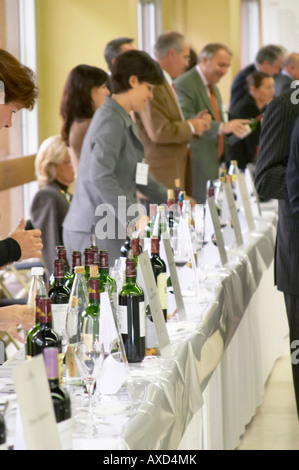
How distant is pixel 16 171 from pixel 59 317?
Answer: 3.57m

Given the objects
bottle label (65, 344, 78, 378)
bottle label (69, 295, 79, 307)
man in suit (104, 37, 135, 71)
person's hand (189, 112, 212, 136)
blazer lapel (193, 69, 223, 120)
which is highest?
man in suit (104, 37, 135, 71)

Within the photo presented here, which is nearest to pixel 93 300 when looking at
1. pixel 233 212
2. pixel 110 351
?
pixel 110 351

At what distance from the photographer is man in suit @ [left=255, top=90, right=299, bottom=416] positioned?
2.82 metres

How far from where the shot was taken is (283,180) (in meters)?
2.84

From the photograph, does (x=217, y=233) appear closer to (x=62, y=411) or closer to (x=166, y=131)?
(x=166, y=131)

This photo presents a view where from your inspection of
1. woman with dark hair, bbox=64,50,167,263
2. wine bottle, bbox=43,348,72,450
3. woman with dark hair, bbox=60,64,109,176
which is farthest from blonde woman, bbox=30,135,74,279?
wine bottle, bbox=43,348,72,450

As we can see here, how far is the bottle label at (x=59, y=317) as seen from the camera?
6.22 ft

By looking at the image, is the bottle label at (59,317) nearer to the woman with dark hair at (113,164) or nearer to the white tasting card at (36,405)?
the white tasting card at (36,405)

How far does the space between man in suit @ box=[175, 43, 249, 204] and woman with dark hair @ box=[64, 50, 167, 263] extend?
1881 millimetres

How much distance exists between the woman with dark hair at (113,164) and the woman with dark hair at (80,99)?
0.62 meters

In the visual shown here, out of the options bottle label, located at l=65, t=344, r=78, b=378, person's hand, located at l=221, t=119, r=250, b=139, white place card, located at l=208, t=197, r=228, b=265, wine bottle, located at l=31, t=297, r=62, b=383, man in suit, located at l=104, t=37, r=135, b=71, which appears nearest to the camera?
wine bottle, located at l=31, t=297, r=62, b=383

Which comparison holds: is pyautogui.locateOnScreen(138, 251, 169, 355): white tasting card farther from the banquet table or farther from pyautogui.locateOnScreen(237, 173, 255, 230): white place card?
pyautogui.locateOnScreen(237, 173, 255, 230): white place card

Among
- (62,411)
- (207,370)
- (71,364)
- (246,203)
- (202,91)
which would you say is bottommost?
(207,370)
